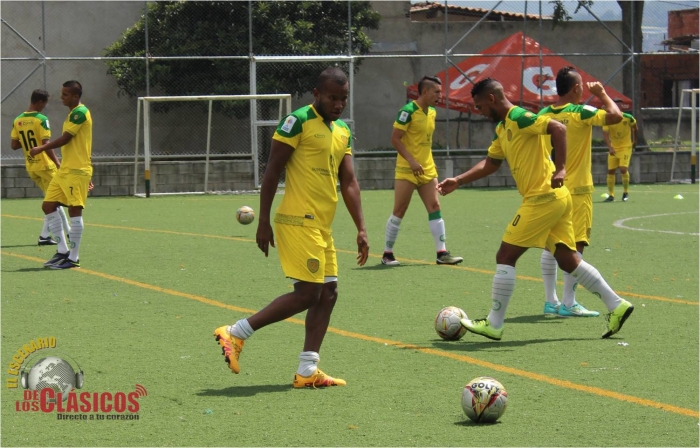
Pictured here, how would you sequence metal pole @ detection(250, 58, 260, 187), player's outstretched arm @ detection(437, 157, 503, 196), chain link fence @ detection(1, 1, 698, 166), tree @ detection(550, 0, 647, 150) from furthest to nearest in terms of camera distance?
1. tree @ detection(550, 0, 647, 150)
2. chain link fence @ detection(1, 1, 698, 166)
3. metal pole @ detection(250, 58, 260, 187)
4. player's outstretched arm @ detection(437, 157, 503, 196)

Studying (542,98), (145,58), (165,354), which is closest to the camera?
(165,354)

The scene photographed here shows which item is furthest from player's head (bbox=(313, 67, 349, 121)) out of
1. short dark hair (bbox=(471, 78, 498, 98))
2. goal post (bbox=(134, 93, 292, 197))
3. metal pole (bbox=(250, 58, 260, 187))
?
metal pole (bbox=(250, 58, 260, 187))

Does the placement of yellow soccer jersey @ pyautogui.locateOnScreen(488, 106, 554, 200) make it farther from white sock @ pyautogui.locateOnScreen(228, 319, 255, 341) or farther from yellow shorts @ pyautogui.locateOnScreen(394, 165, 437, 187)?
yellow shorts @ pyautogui.locateOnScreen(394, 165, 437, 187)

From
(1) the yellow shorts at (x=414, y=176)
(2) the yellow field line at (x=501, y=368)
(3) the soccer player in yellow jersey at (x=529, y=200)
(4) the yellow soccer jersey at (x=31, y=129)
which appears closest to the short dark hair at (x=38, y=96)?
(4) the yellow soccer jersey at (x=31, y=129)

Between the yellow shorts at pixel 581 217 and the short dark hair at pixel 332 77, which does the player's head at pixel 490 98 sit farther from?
the short dark hair at pixel 332 77

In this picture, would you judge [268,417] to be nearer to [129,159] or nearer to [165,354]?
[165,354]

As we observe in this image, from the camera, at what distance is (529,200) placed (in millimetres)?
8477

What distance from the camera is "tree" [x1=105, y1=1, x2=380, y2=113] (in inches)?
1068

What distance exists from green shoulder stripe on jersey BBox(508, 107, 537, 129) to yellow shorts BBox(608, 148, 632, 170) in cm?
1568

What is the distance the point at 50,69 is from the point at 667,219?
15.5m

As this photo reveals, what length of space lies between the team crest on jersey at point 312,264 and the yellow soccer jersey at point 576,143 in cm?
330

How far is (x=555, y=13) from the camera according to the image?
98.4ft

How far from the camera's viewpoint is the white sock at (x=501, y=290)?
8312 mm

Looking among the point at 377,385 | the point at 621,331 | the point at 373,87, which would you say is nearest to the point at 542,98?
the point at 373,87
